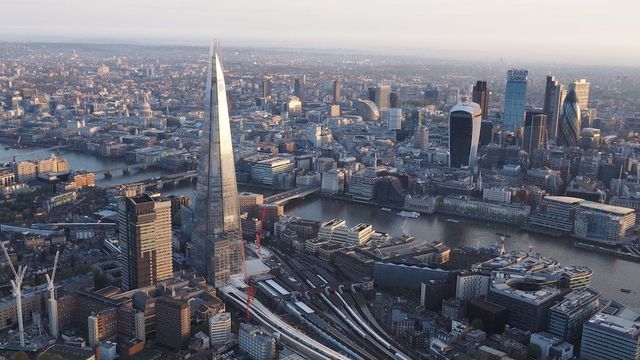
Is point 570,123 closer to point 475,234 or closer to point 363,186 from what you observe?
point 363,186

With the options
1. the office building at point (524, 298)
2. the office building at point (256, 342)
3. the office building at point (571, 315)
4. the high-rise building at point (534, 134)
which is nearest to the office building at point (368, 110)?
the high-rise building at point (534, 134)

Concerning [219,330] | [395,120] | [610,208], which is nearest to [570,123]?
[395,120]

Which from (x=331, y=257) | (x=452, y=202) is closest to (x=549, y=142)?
(x=452, y=202)

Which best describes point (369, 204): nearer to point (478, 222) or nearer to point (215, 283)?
point (478, 222)

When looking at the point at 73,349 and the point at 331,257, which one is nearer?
the point at 73,349

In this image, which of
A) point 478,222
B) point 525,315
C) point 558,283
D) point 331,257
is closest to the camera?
point 525,315

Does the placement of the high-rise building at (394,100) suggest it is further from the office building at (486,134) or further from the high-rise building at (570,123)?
the high-rise building at (570,123)

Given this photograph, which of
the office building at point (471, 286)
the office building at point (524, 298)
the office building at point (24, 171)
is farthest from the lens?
the office building at point (24, 171)

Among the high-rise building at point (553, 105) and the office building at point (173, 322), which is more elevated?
the high-rise building at point (553, 105)
